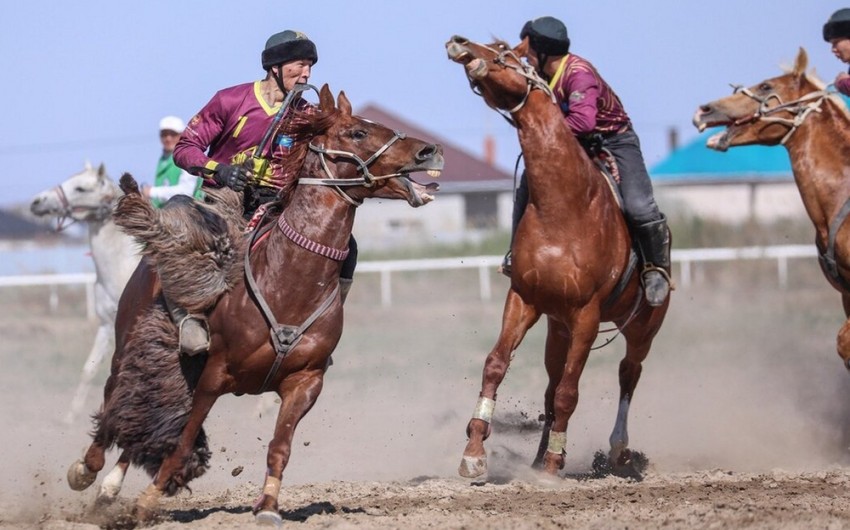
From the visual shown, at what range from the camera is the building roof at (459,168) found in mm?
39281

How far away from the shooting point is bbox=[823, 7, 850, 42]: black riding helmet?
7.93 m

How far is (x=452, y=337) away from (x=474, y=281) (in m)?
4.29

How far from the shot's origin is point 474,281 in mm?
19375

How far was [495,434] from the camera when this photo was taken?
8.84m

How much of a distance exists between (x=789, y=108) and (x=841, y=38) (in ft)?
2.07

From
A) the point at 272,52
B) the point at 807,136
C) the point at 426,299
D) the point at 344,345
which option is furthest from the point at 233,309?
the point at 426,299

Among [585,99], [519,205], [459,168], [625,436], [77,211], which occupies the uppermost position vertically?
[585,99]

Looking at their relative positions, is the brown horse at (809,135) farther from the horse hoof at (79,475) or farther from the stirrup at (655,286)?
the horse hoof at (79,475)


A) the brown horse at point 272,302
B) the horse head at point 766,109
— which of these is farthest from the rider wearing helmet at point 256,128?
the horse head at point 766,109

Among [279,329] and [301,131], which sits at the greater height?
[301,131]

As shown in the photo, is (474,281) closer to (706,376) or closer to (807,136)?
(706,376)

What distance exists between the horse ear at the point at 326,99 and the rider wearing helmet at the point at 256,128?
0.33m

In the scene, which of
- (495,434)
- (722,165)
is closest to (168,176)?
(495,434)

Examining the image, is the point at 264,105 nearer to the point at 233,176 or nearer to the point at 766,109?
the point at 233,176
